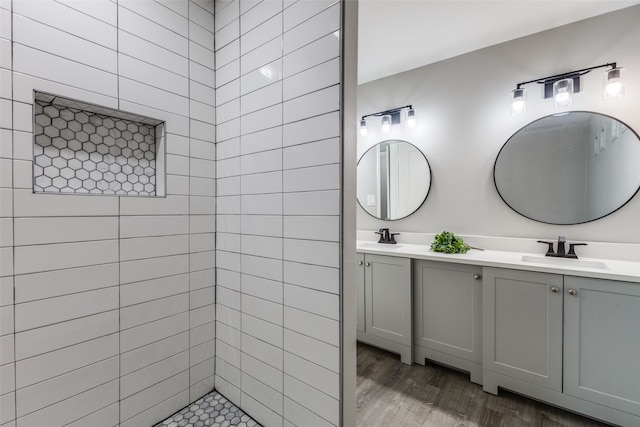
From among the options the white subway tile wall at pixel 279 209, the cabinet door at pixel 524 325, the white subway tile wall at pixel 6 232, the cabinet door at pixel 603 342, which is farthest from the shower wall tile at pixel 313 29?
the cabinet door at pixel 603 342

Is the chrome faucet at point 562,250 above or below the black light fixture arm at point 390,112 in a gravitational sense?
below

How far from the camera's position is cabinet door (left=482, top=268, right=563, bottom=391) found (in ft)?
5.27

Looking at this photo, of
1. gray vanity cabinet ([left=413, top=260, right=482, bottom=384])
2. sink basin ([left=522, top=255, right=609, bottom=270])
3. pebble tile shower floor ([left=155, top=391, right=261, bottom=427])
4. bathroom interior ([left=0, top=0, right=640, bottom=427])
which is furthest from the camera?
gray vanity cabinet ([left=413, top=260, right=482, bottom=384])

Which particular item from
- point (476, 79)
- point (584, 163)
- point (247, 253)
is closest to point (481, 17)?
point (476, 79)

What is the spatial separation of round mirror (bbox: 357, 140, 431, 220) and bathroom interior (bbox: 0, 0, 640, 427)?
0.68 metres

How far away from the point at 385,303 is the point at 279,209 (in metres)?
1.52

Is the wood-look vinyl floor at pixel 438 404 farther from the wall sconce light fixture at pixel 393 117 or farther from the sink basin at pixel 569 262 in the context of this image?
the wall sconce light fixture at pixel 393 117

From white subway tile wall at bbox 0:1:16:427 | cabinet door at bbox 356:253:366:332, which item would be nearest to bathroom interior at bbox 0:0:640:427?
white subway tile wall at bbox 0:1:16:427

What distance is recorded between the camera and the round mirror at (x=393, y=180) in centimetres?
263

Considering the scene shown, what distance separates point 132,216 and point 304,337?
933 mm

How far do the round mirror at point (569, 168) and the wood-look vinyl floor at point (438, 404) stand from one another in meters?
1.29

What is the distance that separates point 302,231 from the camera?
114 centimetres

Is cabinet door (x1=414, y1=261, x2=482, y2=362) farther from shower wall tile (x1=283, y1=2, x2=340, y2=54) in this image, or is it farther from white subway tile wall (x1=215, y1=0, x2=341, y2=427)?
shower wall tile (x1=283, y1=2, x2=340, y2=54)

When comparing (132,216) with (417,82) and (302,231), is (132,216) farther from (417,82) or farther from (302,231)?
(417,82)
